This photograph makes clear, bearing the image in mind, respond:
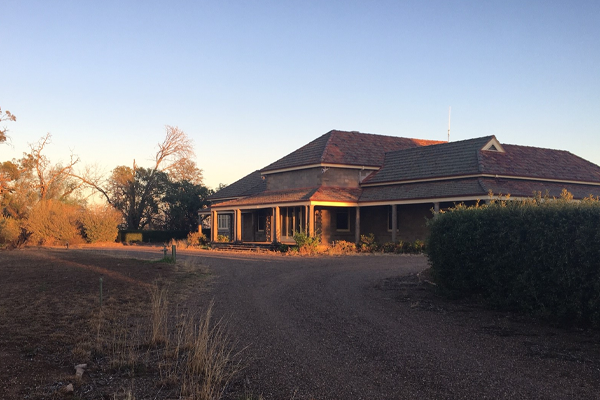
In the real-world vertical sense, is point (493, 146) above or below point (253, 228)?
above

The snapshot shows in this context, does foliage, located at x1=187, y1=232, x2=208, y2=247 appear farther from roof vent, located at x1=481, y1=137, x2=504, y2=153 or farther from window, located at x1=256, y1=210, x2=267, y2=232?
roof vent, located at x1=481, y1=137, x2=504, y2=153

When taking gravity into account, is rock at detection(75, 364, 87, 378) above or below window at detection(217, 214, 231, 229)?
below

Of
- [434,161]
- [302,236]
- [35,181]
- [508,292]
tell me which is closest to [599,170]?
[434,161]

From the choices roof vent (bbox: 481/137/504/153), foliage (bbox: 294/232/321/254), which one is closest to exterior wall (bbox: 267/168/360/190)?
foliage (bbox: 294/232/321/254)

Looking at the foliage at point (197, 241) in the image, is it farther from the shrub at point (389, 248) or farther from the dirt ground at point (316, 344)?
the dirt ground at point (316, 344)

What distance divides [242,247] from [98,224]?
14.2 m

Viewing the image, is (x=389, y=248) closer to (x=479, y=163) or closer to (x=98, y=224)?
(x=479, y=163)

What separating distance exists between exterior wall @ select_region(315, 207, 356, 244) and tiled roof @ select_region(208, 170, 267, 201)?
6.99 meters

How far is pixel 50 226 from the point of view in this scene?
3672cm

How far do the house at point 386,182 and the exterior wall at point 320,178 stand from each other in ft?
0.19

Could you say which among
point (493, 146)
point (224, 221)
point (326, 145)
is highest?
point (326, 145)

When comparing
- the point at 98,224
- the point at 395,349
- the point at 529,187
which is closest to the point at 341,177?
the point at 529,187

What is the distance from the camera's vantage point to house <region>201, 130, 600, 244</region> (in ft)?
89.2

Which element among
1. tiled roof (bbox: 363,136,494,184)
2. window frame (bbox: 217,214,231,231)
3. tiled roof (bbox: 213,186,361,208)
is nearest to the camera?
tiled roof (bbox: 363,136,494,184)
